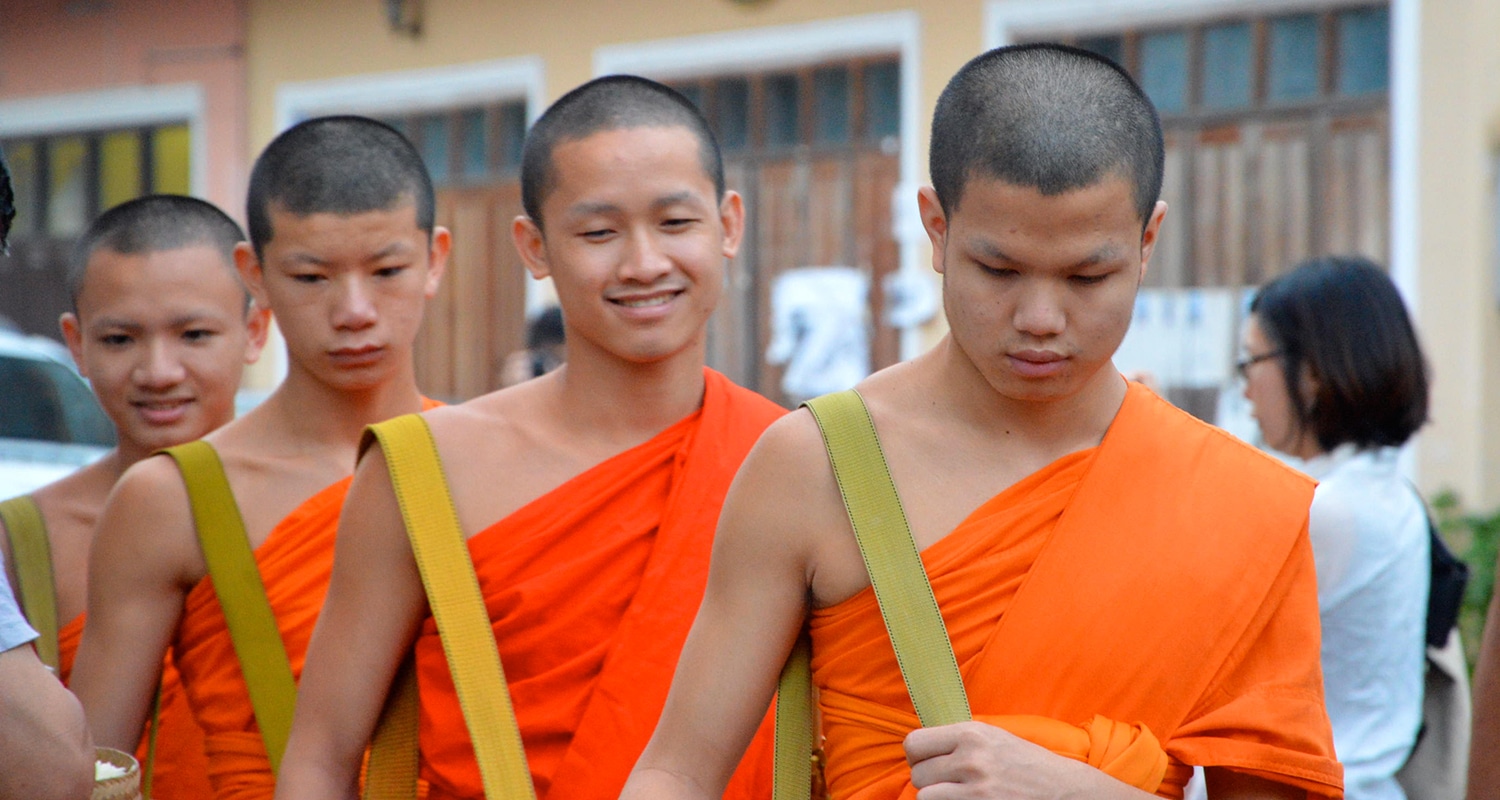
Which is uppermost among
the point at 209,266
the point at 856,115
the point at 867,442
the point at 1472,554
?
the point at 856,115

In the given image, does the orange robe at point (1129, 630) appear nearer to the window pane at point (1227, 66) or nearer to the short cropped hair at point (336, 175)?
the short cropped hair at point (336, 175)

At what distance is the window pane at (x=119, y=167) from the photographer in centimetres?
1102

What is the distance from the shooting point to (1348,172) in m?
7.04

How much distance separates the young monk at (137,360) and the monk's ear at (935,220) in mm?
1842

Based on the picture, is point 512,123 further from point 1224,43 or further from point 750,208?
point 1224,43

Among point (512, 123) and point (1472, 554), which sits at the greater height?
point (512, 123)

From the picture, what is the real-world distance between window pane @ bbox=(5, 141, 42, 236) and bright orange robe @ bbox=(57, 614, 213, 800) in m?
9.88

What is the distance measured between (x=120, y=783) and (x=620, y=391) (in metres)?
0.98

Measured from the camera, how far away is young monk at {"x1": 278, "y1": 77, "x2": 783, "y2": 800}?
7.52 ft

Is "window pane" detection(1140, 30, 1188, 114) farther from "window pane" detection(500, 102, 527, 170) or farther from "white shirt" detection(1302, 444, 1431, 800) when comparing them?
"white shirt" detection(1302, 444, 1431, 800)

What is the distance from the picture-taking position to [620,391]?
2.52 meters

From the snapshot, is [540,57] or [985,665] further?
[540,57]

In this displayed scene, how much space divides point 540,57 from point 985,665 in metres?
7.80

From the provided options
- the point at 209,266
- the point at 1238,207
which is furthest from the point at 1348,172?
the point at 209,266
